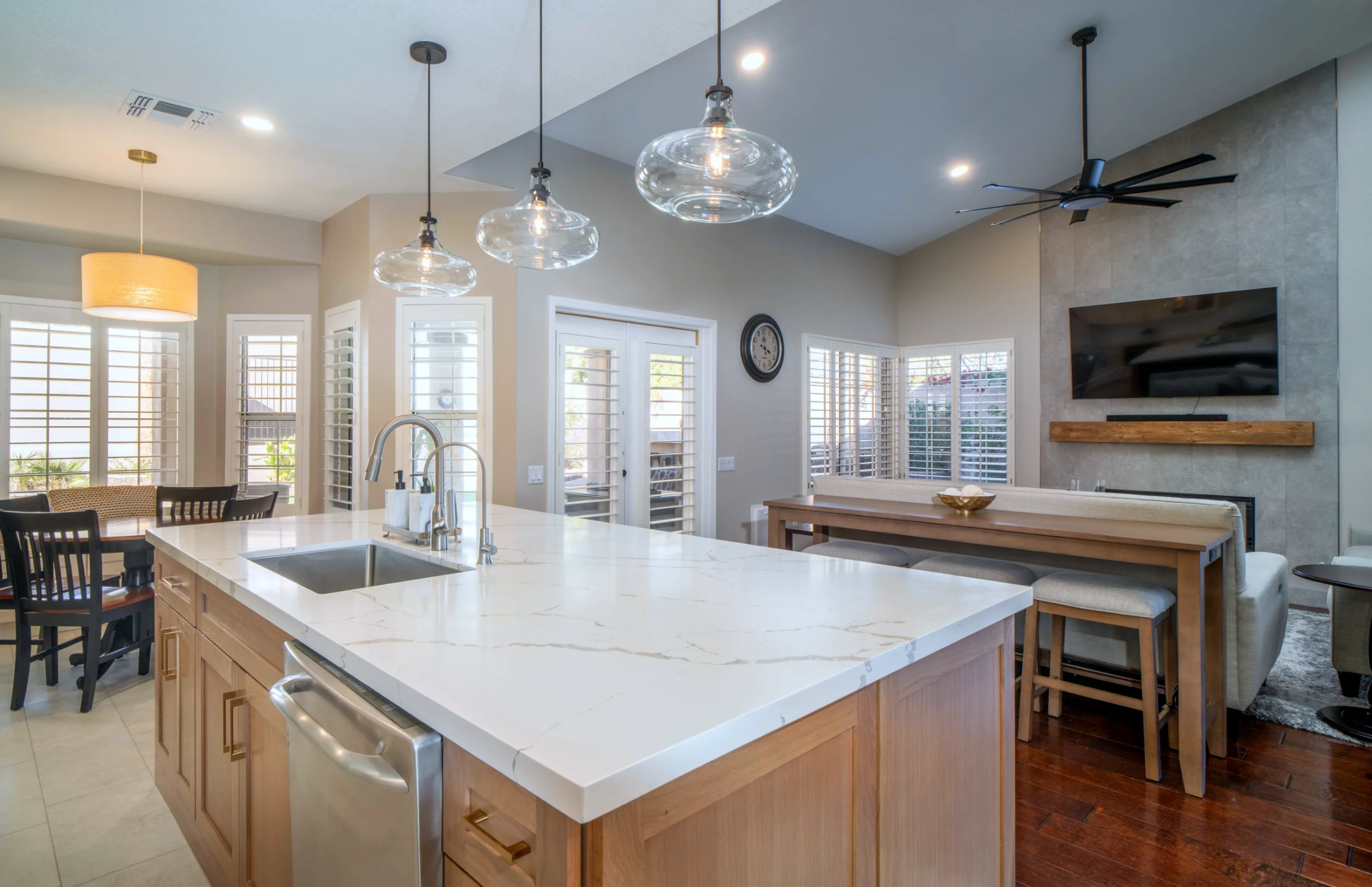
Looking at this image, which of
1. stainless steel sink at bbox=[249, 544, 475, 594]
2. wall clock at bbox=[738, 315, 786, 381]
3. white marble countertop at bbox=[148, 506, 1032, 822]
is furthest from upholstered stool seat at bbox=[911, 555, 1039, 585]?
wall clock at bbox=[738, 315, 786, 381]

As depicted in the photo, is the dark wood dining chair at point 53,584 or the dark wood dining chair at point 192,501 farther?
the dark wood dining chair at point 192,501

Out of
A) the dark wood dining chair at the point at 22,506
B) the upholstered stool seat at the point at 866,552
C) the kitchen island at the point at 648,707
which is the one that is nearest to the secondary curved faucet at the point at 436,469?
the kitchen island at the point at 648,707

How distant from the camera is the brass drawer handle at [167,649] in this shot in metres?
1.99

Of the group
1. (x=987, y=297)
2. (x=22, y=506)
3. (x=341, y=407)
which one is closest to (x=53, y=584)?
(x=22, y=506)

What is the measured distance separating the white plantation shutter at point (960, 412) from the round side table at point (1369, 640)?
11.1ft

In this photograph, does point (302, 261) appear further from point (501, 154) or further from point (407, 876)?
point (407, 876)

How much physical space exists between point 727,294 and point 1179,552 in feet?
11.4

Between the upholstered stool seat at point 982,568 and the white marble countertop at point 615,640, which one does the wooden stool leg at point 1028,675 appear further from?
the white marble countertop at point 615,640

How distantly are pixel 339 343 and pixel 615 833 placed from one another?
4470mm

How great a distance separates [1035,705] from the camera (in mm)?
2988

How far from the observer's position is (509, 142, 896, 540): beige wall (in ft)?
13.2

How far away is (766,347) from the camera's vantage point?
5426 mm

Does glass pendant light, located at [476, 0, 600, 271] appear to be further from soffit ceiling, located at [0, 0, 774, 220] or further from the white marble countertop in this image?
the white marble countertop

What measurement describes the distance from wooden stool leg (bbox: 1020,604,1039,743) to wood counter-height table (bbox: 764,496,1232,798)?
0.32 m
